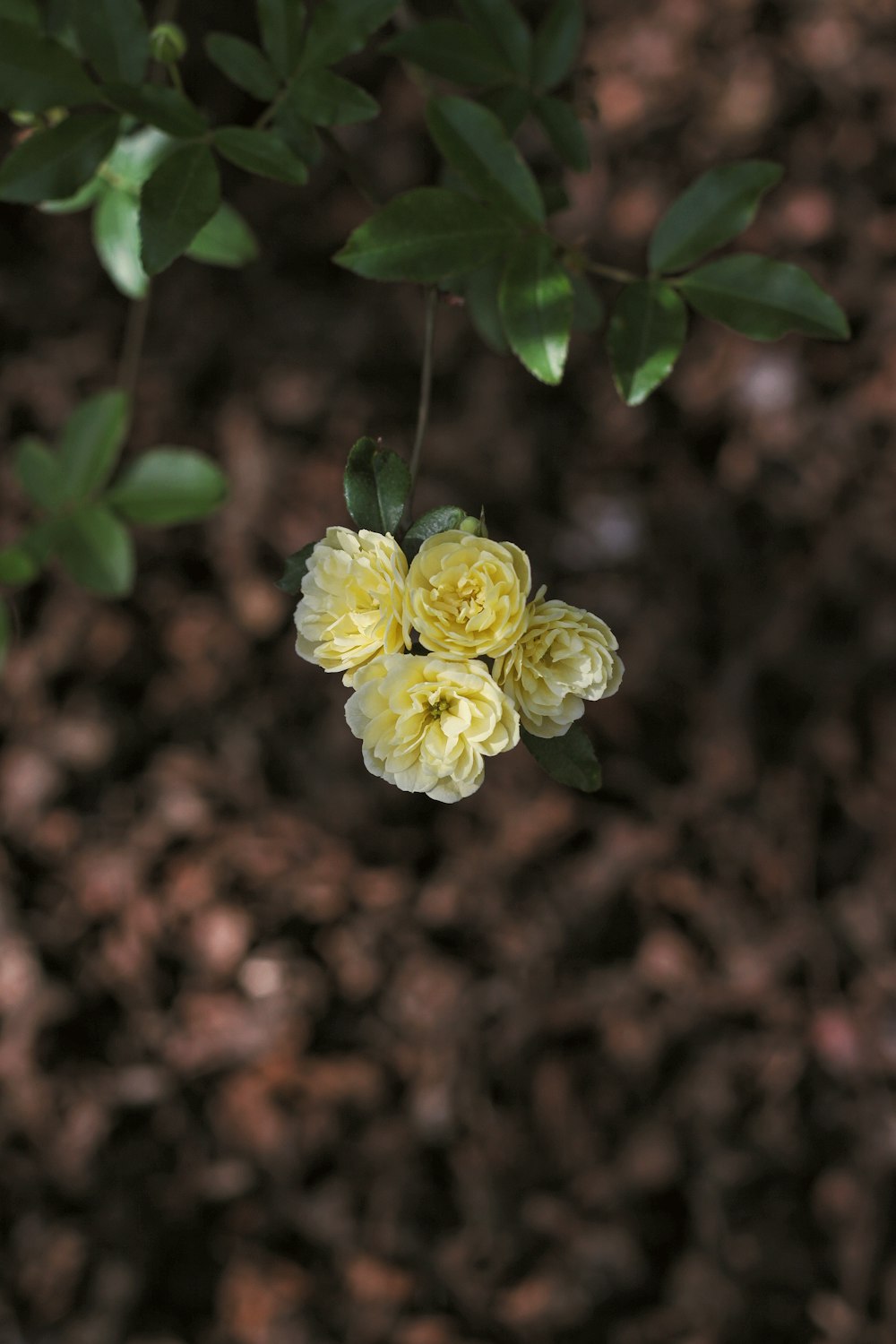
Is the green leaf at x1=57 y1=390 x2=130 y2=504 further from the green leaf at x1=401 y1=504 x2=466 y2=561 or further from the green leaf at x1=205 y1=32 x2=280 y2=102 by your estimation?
the green leaf at x1=401 y1=504 x2=466 y2=561

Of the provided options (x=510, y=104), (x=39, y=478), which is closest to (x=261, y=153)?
(x=510, y=104)

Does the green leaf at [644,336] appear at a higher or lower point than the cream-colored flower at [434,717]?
higher

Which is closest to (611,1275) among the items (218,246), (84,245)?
(218,246)

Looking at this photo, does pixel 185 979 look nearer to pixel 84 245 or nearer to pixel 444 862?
pixel 444 862

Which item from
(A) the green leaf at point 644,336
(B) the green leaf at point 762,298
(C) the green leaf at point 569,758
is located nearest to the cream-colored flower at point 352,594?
(C) the green leaf at point 569,758

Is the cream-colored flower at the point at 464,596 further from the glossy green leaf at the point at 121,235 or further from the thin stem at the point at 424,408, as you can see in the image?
the glossy green leaf at the point at 121,235
